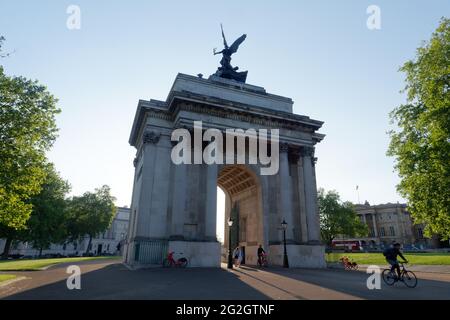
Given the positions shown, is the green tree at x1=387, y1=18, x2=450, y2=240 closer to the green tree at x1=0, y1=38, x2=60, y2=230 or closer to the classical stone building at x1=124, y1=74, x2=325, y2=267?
the classical stone building at x1=124, y1=74, x2=325, y2=267

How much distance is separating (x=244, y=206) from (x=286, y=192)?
612cm

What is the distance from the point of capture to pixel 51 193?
1893 inches

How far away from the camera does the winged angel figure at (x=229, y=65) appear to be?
1309 inches

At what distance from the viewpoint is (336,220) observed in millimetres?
71000

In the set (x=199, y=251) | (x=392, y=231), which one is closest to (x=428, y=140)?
(x=199, y=251)

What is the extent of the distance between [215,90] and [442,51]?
18687 mm

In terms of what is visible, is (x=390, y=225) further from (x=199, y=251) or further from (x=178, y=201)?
(x=178, y=201)

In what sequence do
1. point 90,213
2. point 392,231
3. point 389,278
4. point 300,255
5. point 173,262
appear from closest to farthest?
1. point 389,278
2. point 173,262
3. point 300,255
4. point 90,213
5. point 392,231

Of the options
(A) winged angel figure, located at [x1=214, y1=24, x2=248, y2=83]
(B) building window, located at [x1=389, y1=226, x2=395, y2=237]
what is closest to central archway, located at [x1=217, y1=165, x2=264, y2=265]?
(A) winged angel figure, located at [x1=214, y1=24, x2=248, y2=83]

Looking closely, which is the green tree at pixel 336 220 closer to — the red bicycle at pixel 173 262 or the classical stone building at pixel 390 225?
the classical stone building at pixel 390 225

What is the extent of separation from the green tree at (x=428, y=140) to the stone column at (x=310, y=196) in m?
7.34

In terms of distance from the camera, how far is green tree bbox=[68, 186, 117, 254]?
6544cm
